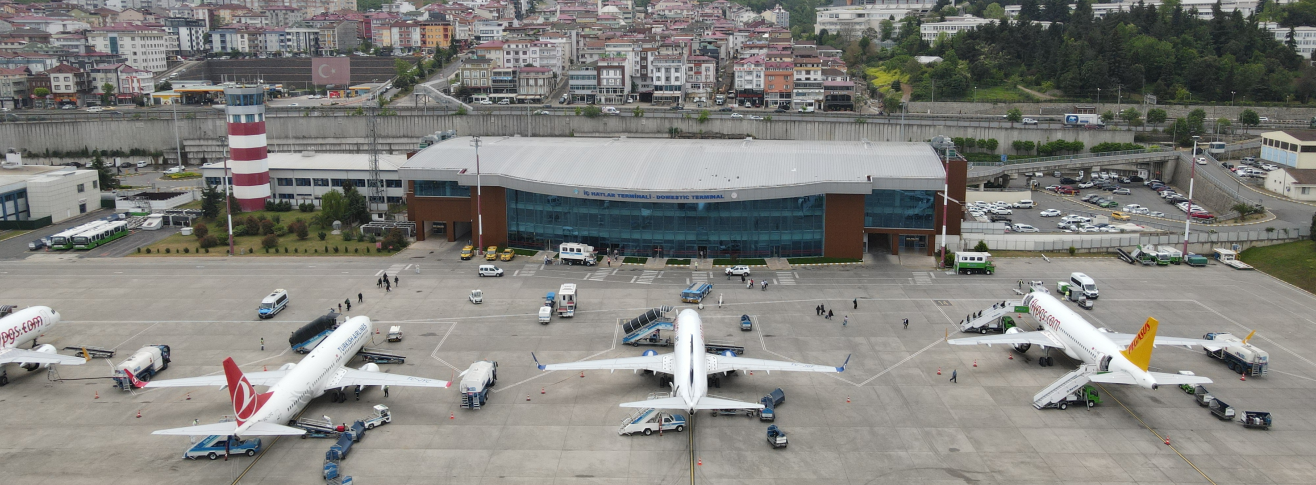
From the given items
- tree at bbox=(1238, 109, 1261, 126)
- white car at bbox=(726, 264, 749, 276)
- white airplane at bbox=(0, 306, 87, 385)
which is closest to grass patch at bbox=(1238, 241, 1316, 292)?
white car at bbox=(726, 264, 749, 276)

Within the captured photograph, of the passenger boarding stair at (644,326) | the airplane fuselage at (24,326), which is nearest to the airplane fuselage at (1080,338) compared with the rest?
the passenger boarding stair at (644,326)

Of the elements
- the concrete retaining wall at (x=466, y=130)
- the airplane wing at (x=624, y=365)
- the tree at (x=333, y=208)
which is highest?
the concrete retaining wall at (x=466, y=130)

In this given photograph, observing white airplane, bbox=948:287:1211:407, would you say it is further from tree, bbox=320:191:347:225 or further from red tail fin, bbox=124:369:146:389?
tree, bbox=320:191:347:225

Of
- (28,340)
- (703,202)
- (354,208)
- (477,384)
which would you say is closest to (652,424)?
(477,384)

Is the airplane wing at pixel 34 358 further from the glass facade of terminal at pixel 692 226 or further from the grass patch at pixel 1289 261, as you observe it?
the grass patch at pixel 1289 261

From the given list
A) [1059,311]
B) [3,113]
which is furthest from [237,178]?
[1059,311]

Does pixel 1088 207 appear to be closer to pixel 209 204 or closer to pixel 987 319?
pixel 987 319
